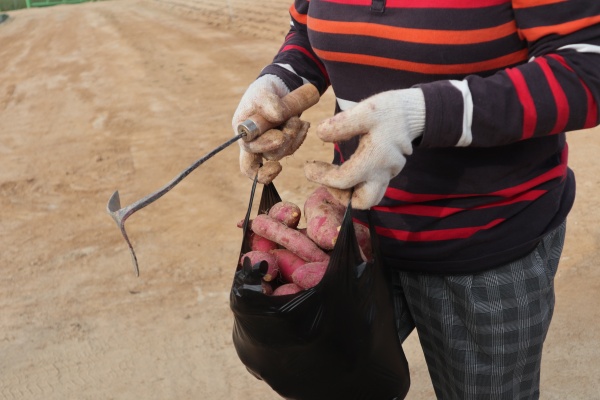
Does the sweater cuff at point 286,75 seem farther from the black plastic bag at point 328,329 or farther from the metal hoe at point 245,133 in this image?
the black plastic bag at point 328,329

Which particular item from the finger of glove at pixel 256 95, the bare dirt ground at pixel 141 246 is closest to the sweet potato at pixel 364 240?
the finger of glove at pixel 256 95

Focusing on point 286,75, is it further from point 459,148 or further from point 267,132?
point 459,148

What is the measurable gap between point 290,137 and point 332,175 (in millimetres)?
296

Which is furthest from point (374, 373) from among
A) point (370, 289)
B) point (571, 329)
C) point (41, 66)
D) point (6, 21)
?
point (6, 21)

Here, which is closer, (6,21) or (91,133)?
(91,133)

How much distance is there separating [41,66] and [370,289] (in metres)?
8.98

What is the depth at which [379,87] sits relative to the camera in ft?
5.19

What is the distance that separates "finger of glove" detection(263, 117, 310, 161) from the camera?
1.75 m

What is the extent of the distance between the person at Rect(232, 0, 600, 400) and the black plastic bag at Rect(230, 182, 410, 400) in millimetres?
113

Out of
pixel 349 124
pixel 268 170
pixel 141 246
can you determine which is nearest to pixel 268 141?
pixel 268 170

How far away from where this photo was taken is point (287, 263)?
5.81ft

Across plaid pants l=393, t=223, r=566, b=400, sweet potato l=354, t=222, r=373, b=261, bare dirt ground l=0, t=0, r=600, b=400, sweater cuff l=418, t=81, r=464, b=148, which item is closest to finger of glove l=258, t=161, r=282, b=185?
sweet potato l=354, t=222, r=373, b=261

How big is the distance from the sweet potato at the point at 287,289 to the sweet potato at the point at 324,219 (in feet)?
0.41

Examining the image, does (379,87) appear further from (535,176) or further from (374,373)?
(374,373)
